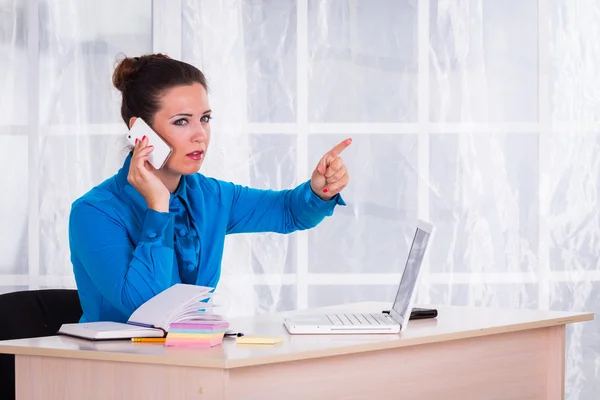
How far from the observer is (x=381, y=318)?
2311 mm

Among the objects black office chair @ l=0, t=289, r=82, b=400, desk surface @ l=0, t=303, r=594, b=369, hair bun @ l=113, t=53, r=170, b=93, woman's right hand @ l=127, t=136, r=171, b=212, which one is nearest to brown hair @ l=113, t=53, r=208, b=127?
hair bun @ l=113, t=53, r=170, b=93

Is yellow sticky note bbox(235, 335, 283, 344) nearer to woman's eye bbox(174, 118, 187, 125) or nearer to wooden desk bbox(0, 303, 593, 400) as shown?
wooden desk bbox(0, 303, 593, 400)

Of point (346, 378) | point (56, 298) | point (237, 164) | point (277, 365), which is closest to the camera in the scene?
point (277, 365)

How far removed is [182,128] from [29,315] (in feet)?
2.17

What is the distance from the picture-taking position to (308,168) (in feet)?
12.4

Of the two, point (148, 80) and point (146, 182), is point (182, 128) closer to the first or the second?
point (148, 80)

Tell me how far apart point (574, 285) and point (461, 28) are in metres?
1.18

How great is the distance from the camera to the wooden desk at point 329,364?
5.77 ft

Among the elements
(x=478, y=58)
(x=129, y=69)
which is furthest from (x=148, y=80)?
(x=478, y=58)

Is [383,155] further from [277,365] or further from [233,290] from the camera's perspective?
[277,365]

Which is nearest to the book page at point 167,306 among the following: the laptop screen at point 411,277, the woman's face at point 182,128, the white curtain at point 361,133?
the laptop screen at point 411,277

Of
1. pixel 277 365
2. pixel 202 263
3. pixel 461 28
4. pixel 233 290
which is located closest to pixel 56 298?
pixel 202 263

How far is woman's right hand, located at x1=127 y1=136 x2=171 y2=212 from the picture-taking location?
2.34m

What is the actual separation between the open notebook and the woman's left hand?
0.71m
